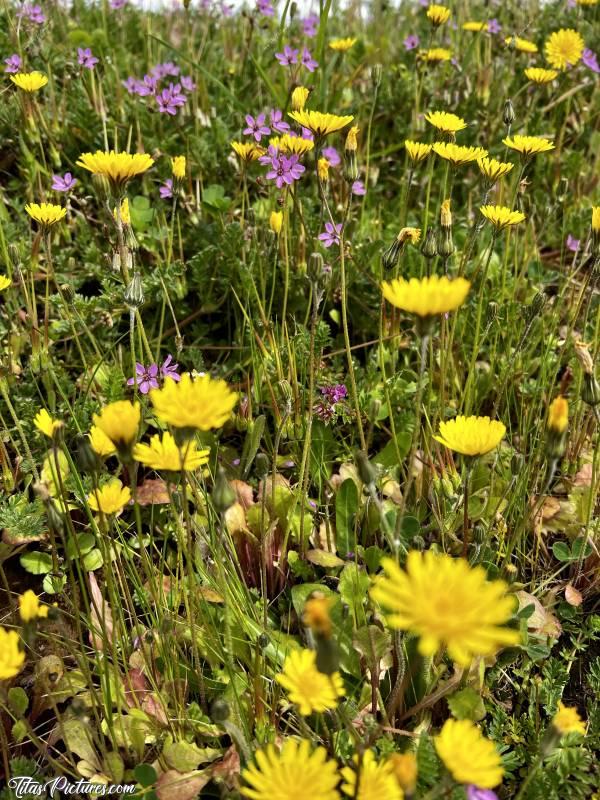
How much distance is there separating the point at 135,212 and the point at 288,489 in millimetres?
1373

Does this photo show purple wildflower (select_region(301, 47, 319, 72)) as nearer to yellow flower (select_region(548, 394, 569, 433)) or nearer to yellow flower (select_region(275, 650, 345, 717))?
yellow flower (select_region(548, 394, 569, 433))

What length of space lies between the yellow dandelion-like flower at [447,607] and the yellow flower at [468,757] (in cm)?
21

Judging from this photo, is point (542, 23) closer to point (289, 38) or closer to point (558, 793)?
point (289, 38)

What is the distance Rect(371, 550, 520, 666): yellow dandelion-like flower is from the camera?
89cm

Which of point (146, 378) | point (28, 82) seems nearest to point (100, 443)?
point (146, 378)

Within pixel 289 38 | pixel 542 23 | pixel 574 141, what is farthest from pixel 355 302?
pixel 542 23

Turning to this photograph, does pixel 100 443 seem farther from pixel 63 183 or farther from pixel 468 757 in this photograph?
pixel 63 183

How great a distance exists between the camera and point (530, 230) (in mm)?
2854

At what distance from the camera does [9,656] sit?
118 centimetres

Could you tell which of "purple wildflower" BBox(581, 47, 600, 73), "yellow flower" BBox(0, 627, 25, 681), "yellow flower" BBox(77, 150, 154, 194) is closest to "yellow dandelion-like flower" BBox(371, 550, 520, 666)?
"yellow flower" BBox(0, 627, 25, 681)

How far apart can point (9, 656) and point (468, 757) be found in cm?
75

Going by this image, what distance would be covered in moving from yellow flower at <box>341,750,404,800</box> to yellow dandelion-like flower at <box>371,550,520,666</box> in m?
0.30

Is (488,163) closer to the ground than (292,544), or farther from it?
farther from it

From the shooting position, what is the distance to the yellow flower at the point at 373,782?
109cm
